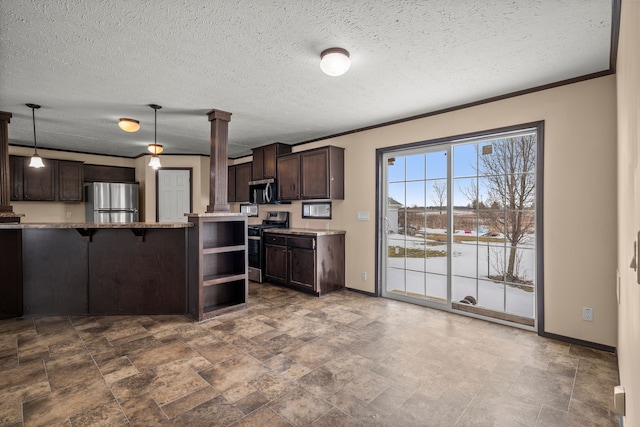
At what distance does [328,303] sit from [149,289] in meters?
2.19

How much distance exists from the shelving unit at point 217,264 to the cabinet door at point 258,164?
1.99m

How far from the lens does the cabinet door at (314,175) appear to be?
471 cm

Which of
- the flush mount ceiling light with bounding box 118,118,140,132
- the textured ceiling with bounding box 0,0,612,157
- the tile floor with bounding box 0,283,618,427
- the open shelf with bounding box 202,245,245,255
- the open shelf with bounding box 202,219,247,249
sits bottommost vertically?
the tile floor with bounding box 0,283,618,427

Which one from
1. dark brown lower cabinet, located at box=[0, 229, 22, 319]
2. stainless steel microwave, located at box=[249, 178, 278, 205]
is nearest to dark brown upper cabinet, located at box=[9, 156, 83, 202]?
dark brown lower cabinet, located at box=[0, 229, 22, 319]

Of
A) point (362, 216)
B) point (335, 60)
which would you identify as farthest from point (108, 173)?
point (335, 60)

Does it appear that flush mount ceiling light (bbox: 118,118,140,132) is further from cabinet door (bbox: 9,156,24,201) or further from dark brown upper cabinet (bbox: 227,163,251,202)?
cabinet door (bbox: 9,156,24,201)

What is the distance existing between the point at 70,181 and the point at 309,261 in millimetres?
5031

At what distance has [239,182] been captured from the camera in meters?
6.65

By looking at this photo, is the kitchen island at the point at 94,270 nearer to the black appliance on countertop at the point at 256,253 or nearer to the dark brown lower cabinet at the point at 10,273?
the dark brown lower cabinet at the point at 10,273

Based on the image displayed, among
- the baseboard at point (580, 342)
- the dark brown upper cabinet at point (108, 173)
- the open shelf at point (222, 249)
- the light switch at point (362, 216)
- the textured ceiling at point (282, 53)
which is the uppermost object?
the textured ceiling at point (282, 53)

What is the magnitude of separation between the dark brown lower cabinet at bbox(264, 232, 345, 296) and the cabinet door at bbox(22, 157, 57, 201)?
429cm

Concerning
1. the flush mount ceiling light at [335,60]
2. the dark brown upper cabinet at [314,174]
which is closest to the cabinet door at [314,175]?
the dark brown upper cabinet at [314,174]

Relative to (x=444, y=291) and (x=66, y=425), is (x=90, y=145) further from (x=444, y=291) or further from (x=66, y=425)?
(x=444, y=291)

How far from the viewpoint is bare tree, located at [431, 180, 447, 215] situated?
12.9 feet
